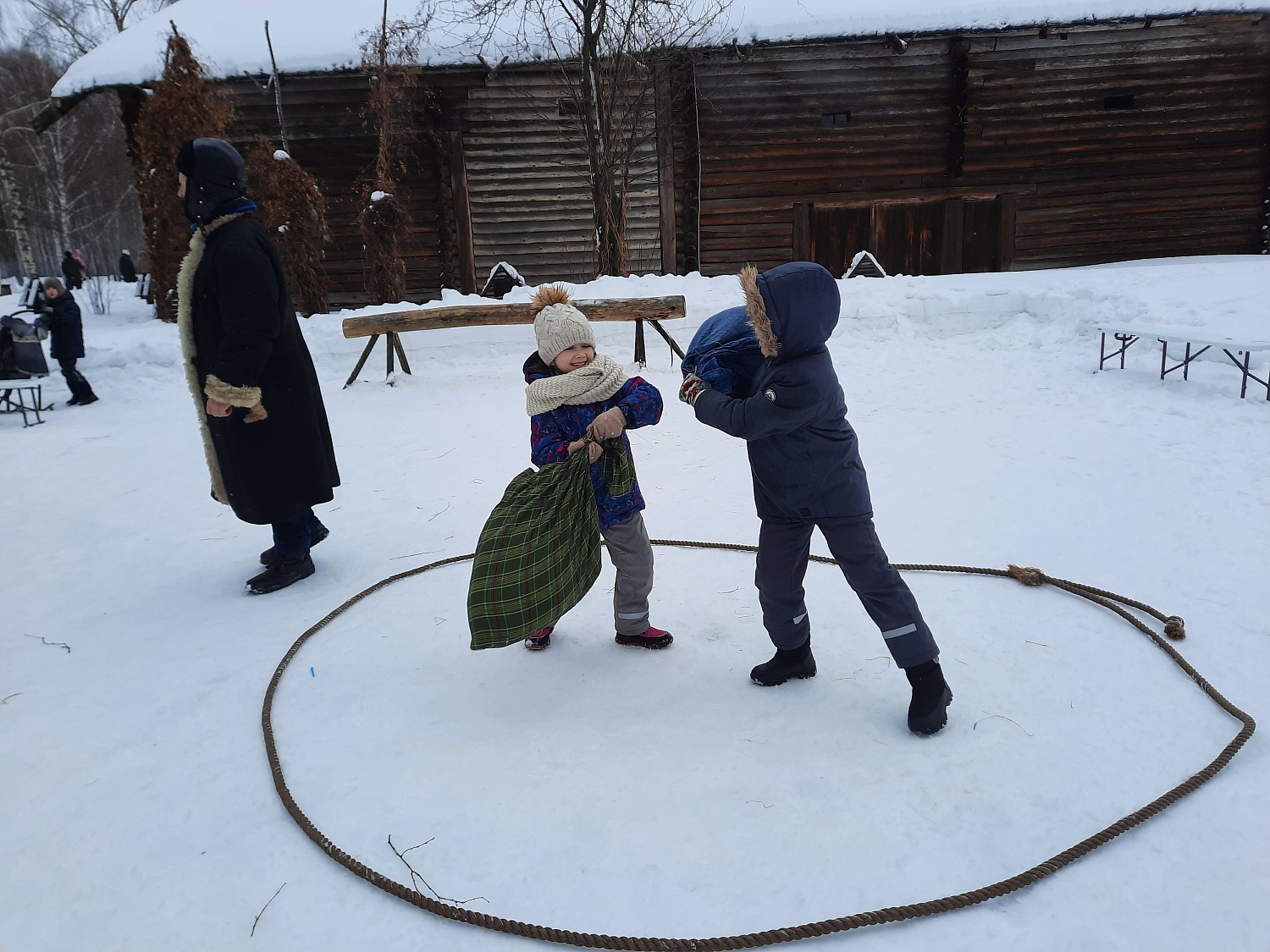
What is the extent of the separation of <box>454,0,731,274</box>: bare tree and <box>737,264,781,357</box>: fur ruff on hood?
9.30m

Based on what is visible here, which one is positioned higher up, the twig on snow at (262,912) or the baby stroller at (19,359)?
the baby stroller at (19,359)

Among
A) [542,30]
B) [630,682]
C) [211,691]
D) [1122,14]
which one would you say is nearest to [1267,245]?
[1122,14]

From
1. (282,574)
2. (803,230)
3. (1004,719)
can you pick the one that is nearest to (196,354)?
(282,574)

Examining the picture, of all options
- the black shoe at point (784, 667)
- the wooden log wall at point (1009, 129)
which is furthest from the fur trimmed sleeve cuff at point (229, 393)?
the wooden log wall at point (1009, 129)

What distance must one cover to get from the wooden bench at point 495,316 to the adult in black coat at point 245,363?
407 centimetres

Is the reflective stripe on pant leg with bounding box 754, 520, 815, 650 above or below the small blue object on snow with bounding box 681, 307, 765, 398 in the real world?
below

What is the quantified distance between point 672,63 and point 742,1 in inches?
68.3

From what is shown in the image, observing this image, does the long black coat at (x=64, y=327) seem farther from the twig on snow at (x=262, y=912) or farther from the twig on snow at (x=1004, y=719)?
the twig on snow at (x=1004, y=719)

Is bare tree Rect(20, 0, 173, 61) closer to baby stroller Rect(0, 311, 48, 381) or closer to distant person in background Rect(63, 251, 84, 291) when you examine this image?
distant person in background Rect(63, 251, 84, 291)

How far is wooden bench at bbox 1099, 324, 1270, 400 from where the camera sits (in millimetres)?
5746

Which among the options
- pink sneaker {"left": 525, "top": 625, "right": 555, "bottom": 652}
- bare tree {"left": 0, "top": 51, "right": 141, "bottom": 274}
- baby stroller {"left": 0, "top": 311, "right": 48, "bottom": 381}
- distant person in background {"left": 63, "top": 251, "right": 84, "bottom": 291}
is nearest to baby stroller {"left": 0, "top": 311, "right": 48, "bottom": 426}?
baby stroller {"left": 0, "top": 311, "right": 48, "bottom": 381}

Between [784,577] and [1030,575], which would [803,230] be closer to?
[1030,575]

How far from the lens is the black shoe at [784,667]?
2.75 meters

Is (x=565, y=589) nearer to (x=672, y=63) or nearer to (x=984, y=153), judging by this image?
(x=672, y=63)
